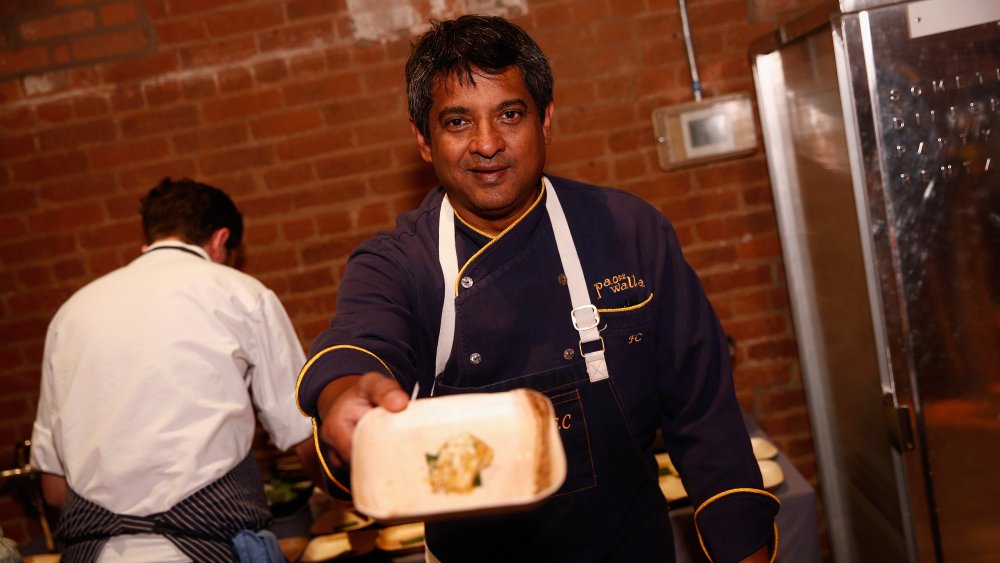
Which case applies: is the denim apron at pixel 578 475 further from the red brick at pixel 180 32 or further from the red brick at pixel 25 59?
the red brick at pixel 25 59

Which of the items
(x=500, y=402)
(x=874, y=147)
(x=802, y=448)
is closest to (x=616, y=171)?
(x=874, y=147)

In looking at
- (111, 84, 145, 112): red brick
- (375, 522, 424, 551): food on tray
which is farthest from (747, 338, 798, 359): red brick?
(111, 84, 145, 112): red brick

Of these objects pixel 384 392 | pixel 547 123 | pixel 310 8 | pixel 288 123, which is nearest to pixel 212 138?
pixel 288 123

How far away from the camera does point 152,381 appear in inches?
78.2

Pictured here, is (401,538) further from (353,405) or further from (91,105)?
(91,105)

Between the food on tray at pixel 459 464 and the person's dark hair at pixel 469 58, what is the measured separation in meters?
0.71

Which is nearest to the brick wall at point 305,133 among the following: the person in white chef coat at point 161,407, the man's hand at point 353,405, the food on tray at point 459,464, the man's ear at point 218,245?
the man's ear at point 218,245

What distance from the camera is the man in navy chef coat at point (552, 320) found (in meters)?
1.40

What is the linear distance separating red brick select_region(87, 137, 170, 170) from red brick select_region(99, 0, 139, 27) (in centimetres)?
43

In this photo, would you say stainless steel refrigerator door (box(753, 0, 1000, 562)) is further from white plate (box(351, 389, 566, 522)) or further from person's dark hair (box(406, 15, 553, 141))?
white plate (box(351, 389, 566, 522))

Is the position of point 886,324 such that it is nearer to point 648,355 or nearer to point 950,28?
point 950,28

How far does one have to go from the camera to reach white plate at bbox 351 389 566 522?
910 millimetres

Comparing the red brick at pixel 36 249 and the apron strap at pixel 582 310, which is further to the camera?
the red brick at pixel 36 249

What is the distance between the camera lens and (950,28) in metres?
1.89
